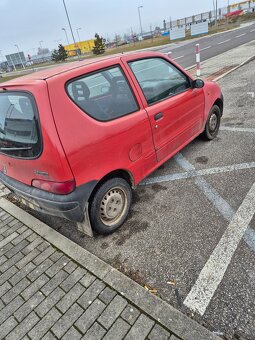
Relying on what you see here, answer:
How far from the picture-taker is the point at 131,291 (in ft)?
7.31

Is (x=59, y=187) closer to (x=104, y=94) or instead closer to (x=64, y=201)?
(x=64, y=201)

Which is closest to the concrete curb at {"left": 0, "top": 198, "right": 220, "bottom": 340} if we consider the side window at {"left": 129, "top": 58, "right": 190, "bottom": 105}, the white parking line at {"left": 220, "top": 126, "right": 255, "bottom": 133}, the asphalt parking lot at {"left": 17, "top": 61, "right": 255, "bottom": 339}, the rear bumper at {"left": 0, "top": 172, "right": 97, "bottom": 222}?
the asphalt parking lot at {"left": 17, "top": 61, "right": 255, "bottom": 339}

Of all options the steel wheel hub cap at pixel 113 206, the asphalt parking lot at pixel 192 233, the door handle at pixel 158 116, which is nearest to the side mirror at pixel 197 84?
the door handle at pixel 158 116

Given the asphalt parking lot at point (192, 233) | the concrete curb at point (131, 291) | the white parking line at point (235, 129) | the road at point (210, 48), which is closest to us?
the concrete curb at point (131, 291)

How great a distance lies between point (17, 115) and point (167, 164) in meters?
2.53

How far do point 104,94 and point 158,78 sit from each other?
103cm

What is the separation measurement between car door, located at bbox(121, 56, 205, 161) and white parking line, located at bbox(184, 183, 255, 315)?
1248mm

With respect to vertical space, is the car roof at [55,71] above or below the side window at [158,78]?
above

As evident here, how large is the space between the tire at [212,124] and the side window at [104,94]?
2.07 m

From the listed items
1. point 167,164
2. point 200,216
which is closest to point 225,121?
point 167,164

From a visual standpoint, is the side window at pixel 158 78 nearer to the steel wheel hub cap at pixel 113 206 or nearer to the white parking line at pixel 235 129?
the steel wheel hub cap at pixel 113 206

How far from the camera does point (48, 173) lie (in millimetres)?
2398

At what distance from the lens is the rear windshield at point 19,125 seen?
2371 millimetres

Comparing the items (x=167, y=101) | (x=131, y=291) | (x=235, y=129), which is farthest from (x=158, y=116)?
(x=235, y=129)
